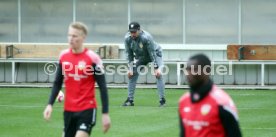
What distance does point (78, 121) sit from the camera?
941cm

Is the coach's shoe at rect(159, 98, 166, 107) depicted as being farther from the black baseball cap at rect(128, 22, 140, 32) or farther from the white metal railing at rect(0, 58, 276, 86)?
the white metal railing at rect(0, 58, 276, 86)

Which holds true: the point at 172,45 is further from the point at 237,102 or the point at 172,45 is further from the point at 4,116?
the point at 4,116

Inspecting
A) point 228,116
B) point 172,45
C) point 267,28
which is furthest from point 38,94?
point 228,116

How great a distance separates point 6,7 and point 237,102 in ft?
34.4

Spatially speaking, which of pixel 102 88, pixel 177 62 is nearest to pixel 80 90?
pixel 102 88

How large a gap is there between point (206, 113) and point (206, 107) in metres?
0.05

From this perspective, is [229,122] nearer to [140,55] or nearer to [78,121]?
[78,121]

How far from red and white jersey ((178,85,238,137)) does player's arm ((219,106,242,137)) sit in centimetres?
2

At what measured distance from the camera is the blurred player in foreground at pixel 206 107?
6.34 meters

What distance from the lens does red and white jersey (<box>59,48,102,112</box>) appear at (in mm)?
Answer: 9398

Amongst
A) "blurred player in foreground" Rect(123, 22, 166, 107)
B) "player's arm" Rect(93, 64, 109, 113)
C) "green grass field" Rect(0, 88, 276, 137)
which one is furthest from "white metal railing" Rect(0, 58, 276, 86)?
"player's arm" Rect(93, 64, 109, 113)

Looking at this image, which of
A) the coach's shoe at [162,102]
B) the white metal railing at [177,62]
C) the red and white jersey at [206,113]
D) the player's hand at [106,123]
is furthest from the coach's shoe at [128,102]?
the red and white jersey at [206,113]

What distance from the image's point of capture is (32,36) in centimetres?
Answer: 2767

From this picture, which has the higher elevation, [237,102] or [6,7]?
[6,7]
